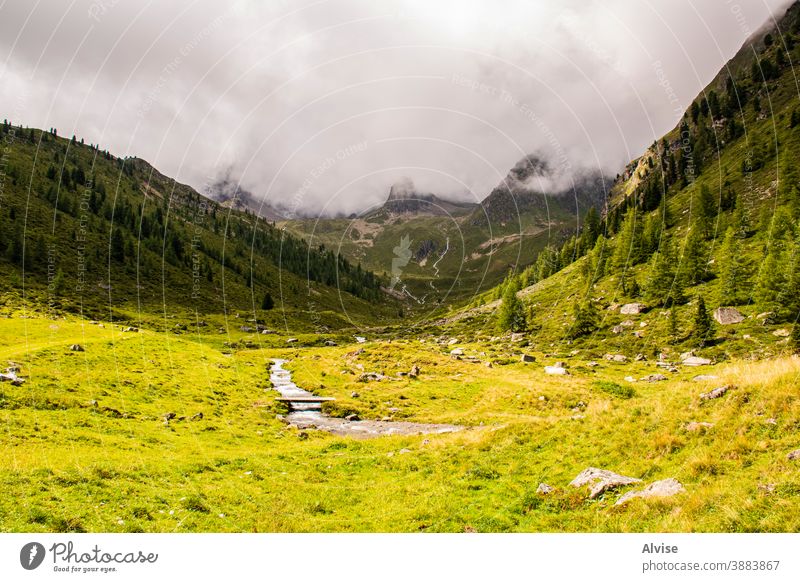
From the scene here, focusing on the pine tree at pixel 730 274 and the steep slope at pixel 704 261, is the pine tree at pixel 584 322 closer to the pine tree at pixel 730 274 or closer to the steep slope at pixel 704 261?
the steep slope at pixel 704 261

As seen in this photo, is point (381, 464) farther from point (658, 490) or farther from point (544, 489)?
point (658, 490)

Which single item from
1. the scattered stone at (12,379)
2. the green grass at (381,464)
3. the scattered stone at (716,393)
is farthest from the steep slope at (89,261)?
the scattered stone at (716,393)

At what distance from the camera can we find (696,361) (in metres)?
55.5

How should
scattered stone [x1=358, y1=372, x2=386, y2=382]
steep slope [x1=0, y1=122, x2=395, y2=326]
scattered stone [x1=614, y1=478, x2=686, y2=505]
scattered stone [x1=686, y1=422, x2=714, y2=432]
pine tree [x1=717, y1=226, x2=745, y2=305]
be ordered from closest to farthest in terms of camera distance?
scattered stone [x1=614, y1=478, x2=686, y2=505] → scattered stone [x1=686, y1=422, x2=714, y2=432] → scattered stone [x1=358, y1=372, x2=386, y2=382] → pine tree [x1=717, y1=226, x2=745, y2=305] → steep slope [x1=0, y1=122, x2=395, y2=326]

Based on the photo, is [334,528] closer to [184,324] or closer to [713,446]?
[713,446]

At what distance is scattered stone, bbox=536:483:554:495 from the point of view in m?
13.8

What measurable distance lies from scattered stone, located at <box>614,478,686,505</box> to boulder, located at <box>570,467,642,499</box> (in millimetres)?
757

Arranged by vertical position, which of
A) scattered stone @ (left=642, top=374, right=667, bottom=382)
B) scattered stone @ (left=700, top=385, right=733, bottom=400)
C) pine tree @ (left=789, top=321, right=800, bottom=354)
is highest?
pine tree @ (left=789, top=321, right=800, bottom=354)

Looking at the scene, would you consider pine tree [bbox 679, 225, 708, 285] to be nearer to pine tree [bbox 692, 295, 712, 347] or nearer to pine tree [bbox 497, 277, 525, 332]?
pine tree [bbox 692, 295, 712, 347]

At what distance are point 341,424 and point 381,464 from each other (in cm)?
1675

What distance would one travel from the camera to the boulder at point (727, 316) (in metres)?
64.1

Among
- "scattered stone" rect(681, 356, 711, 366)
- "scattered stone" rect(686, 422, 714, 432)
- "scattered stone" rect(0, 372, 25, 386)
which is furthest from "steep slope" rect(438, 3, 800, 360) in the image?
"scattered stone" rect(0, 372, 25, 386)

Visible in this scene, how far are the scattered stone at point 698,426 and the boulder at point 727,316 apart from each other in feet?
219

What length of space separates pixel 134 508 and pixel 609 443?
18842mm
